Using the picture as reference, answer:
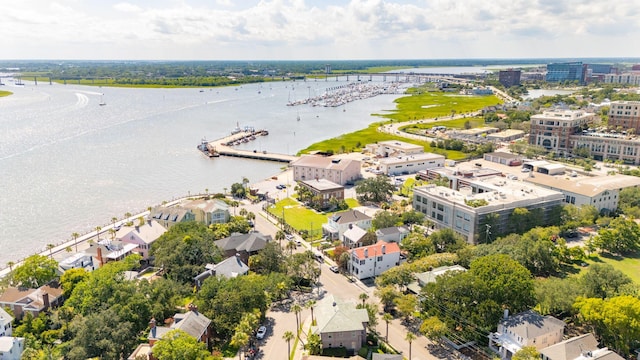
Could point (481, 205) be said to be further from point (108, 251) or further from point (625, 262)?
point (108, 251)

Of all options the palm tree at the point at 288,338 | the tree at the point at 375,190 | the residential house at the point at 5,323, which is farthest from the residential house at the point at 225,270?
the tree at the point at 375,190

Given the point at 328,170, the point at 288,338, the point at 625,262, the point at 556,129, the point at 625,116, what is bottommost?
the point at 625,262

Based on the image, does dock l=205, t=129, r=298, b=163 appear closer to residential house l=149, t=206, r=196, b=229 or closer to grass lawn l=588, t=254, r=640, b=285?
residential house l=149, t=206, r=196, b=229

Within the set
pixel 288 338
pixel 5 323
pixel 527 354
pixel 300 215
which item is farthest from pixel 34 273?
pixel 527 354

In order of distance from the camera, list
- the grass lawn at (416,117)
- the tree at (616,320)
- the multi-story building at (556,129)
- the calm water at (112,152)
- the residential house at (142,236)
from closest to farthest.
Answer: the tree at (616,320) → the residential house at (142,236) → the calm water at (112,152) → the multi-story building at (556,129) → the grass lawn at (416,117)

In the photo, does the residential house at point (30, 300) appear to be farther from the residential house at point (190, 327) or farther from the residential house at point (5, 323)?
the residential house at point (190, 327)

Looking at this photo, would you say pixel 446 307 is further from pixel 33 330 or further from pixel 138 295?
pixel 33 330

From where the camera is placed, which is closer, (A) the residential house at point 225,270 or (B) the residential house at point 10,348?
(B) the residential house at point 10,348

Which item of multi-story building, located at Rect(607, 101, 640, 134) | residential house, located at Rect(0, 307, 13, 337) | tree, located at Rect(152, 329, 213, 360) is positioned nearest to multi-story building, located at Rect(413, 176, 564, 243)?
tree, located at Rect(152, 329, 213, 360)
